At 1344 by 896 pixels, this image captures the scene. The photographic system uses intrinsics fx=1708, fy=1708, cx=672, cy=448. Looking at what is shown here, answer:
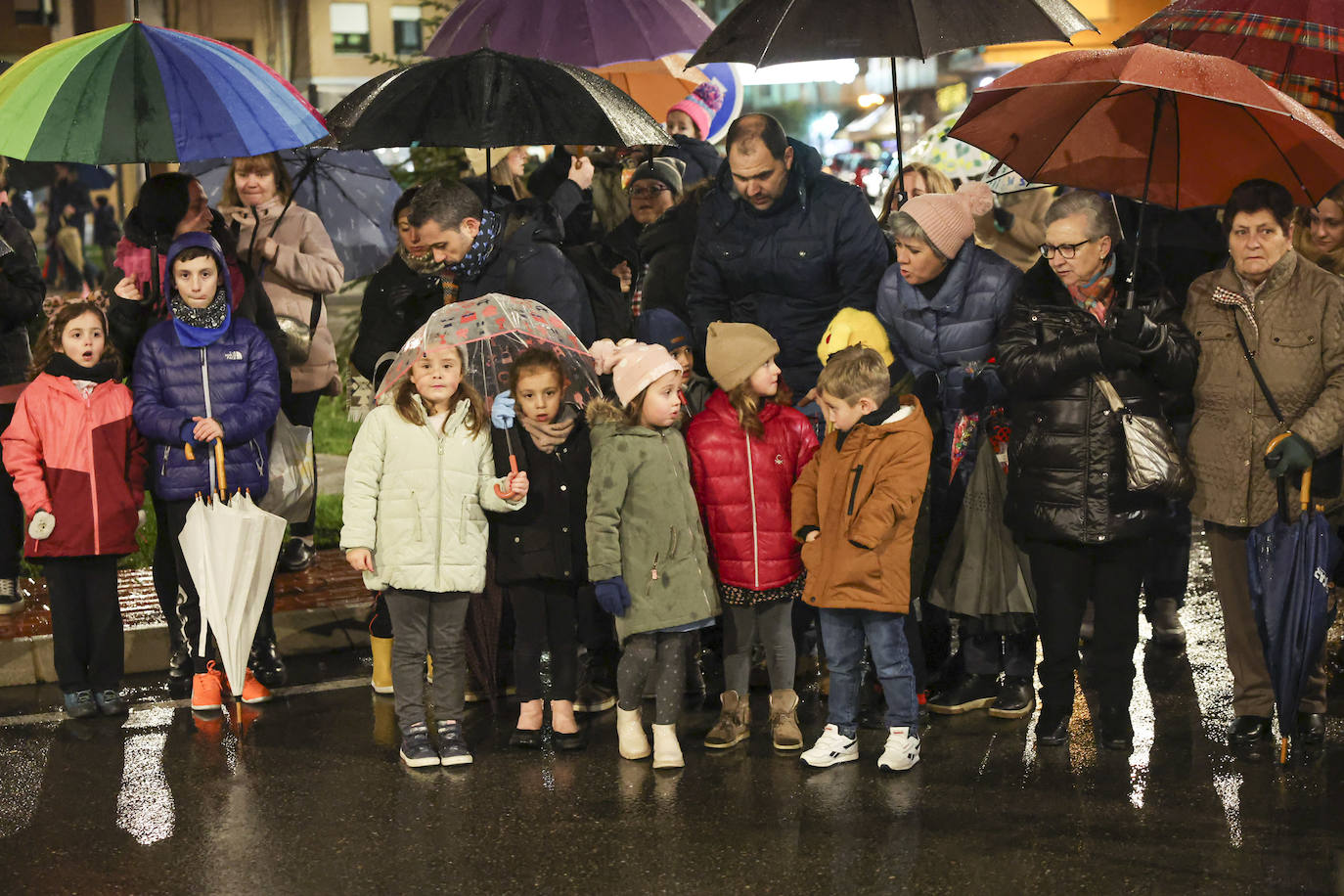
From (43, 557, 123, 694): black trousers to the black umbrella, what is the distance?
11.6ft

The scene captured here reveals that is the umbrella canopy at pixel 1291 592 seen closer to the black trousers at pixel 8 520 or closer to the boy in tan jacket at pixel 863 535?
the boy in tan jacket at pixel 863 535

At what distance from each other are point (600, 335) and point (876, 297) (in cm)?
127

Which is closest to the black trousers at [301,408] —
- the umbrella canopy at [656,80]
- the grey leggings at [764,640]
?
the grey leggings at [764,640]

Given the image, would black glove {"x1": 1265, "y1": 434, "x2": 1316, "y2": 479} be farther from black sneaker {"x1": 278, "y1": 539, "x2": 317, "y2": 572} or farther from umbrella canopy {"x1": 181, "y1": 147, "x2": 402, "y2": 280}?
umbrella canopy {"x1": 181, "y1": 147, "x2": 402, "y2": 280}

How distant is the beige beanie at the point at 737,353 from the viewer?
6.84m

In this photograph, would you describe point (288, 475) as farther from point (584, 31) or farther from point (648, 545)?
point (584, 31)

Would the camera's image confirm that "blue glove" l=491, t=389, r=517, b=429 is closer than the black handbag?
No

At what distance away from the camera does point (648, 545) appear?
6.75 m

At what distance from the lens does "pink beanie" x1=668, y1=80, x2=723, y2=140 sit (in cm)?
1123

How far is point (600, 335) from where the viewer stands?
7.76m

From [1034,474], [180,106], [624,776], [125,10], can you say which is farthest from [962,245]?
[125,10]

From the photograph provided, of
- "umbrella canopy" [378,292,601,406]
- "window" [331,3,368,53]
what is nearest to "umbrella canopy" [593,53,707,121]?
"umbrella canopy" [378,292,601,406]

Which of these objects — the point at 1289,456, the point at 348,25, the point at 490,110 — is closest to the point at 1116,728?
the point at 1289,456

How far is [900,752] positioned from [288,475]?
319 centimetres
